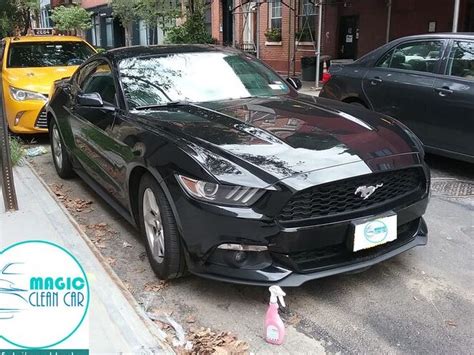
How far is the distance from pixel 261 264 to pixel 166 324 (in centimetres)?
64

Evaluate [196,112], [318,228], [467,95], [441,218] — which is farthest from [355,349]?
[467,95]

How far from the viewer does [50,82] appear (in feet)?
25.3

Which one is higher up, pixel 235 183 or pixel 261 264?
pixel 235 183

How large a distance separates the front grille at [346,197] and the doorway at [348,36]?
43.9 ft

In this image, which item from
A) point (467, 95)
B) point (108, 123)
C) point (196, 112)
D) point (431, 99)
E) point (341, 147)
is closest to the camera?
point (341, 147)

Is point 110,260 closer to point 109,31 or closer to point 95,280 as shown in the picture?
point 95,280

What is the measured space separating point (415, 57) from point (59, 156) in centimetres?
425

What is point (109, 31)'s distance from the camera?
107ft

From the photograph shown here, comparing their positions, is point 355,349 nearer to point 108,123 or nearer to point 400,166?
point 400,166

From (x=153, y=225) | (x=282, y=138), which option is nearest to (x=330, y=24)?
(x=282, y=138)

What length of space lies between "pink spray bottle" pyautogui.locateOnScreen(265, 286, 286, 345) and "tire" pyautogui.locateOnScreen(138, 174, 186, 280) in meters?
0.71

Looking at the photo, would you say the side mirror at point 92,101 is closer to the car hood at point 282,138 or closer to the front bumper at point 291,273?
the car hood at point 282,138

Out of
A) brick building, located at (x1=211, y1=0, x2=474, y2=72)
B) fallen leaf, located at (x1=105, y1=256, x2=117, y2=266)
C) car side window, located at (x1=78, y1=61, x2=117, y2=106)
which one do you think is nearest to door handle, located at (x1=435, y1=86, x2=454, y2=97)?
car side window, located at (x1=78, y1=61, x2=117, y2=106)

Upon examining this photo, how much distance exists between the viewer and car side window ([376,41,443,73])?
5875 millimetres
